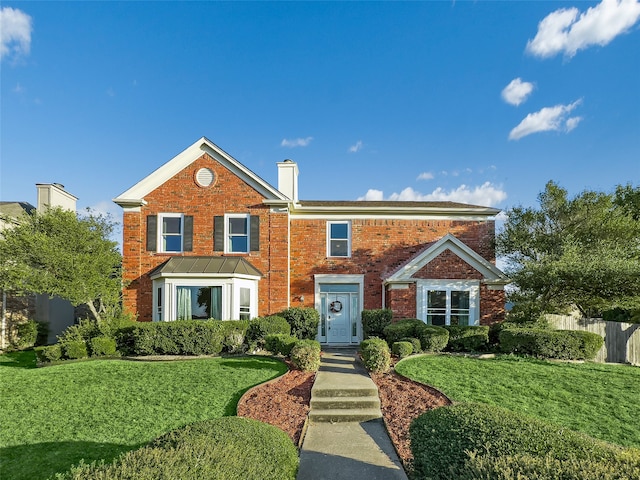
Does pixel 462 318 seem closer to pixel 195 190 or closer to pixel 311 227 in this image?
pixel 311 227

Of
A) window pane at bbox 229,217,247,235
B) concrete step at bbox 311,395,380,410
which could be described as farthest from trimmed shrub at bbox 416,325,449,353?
window pane at bbox 229,217,247,235

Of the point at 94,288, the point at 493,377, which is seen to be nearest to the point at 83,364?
the point at 94,288

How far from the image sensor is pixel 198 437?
3.69m

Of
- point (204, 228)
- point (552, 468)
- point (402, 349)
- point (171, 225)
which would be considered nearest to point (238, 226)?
point (204, 228)

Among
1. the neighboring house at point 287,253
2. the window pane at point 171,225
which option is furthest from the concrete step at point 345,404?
the window pane at point 171,225

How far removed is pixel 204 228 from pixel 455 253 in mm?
10704

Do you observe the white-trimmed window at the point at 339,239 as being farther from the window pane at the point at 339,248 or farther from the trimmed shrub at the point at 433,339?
the trimmed shrub at the point at 433,339

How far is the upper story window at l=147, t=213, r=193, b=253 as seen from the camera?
15.9m

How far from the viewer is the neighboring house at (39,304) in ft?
55.0

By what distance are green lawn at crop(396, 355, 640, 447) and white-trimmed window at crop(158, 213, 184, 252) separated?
1073cm

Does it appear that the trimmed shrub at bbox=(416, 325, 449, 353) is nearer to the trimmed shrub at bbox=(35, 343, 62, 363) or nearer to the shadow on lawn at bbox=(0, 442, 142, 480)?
the shadow on lawn at bbox=(0, 442, 142, 480)

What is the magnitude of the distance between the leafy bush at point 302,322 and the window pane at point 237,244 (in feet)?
11.3

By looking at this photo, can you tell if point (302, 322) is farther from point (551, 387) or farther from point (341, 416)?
point (551, 387)

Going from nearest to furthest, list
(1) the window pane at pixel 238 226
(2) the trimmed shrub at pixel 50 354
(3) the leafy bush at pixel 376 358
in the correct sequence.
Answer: (3) the leafy bush at pixel 376 358 < (2) the trimmed shrub at pixel 50 354 < (1) the window pane at pixel 238 226
